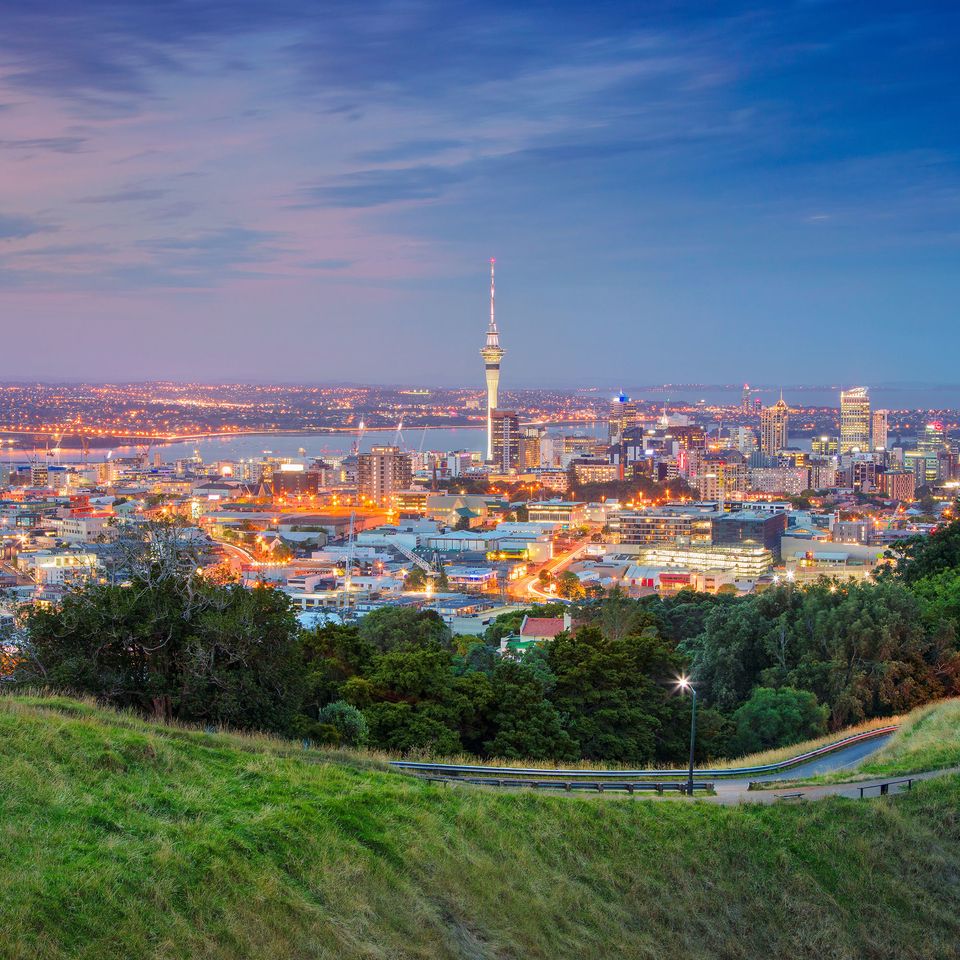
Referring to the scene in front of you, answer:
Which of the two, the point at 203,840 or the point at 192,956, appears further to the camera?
the point at 203,840

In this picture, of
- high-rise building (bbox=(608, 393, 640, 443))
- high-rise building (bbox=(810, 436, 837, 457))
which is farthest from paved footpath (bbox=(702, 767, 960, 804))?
high-rise building (bbox=(608, 393, 640, 443))

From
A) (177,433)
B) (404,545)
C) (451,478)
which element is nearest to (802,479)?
(451,478)

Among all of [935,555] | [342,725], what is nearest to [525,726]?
[342,725]

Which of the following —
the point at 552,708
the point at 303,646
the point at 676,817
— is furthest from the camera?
the point at 303,646

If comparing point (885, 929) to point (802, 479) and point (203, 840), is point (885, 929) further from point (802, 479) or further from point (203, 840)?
point (802, 479)

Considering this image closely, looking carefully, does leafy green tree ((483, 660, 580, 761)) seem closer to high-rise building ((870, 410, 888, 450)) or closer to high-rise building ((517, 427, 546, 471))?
high-rise building ((517, 427, 546, 471))

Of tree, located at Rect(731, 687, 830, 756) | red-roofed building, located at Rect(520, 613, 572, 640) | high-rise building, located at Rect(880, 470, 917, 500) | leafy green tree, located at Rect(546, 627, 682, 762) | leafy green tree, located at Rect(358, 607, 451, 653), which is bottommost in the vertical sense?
high-rise building, located at Rect(880, 470, 917, 500)
